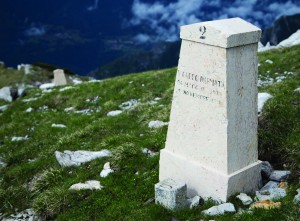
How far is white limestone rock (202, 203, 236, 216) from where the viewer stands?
888 cm

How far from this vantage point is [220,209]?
8.94 meters

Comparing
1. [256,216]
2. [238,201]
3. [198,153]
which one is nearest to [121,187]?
[198,153]

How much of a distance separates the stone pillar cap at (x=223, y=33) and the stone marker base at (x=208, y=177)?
276 cm

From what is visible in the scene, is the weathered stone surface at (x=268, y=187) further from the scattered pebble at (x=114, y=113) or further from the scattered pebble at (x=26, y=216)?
the scattered pebble at (x=114, y=113)

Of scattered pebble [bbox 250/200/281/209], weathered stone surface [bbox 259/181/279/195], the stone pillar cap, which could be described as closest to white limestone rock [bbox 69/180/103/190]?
weathered stone surface [bbox 259/181/279/195]

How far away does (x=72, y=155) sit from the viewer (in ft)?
45.1

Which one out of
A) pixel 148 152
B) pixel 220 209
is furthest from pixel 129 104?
pixel 220 209

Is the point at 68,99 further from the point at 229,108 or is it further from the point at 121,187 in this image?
the point at 229,108

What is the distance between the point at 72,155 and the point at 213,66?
6.31 meters

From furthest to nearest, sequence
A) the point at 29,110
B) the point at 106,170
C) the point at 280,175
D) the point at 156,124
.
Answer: the point at 29,110, the point at 156,124, the point at 106,170, the point at 280,175

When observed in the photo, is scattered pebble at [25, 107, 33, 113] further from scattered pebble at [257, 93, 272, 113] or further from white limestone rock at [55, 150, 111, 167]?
scattered pebble at [257, 93, 272, 113]

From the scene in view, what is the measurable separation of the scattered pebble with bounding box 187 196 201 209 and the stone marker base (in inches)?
9.8

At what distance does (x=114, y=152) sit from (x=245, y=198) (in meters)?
4.63

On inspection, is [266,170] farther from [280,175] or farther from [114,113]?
[114,113]
